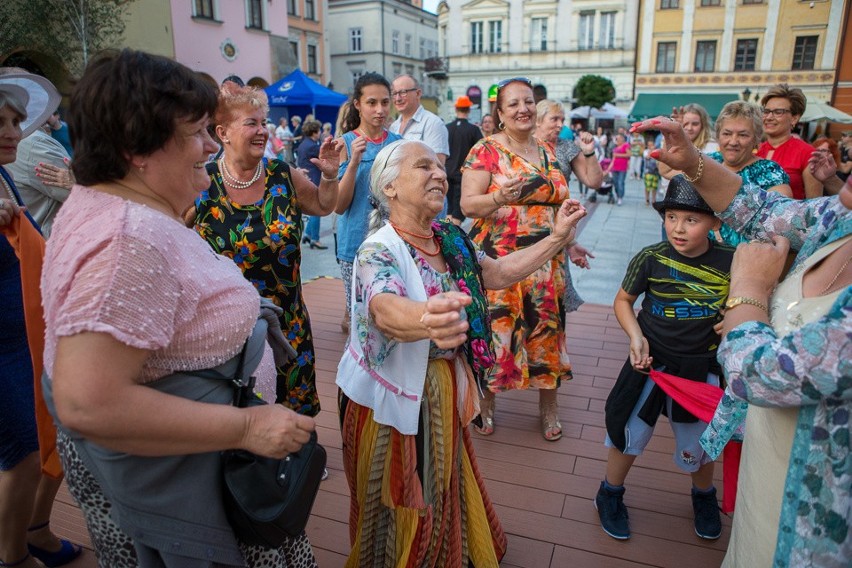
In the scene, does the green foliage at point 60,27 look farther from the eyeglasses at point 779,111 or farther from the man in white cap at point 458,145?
the eyeglasses at point 779,111

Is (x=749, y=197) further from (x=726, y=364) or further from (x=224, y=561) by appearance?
(x=224, y=561)

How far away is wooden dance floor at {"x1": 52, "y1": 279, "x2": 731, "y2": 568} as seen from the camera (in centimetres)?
238

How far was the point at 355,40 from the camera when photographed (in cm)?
4103

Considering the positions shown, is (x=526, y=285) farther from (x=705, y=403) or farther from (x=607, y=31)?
(x=607, y=31)

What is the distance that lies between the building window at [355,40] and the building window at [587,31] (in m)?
15.9

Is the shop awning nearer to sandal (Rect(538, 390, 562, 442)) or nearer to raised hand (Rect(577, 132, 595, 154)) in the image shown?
raised hand (Rect(577, 132, 595, 154))

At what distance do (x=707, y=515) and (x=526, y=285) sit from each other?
1.43 m

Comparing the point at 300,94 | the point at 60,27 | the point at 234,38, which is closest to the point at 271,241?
the point at 60,27

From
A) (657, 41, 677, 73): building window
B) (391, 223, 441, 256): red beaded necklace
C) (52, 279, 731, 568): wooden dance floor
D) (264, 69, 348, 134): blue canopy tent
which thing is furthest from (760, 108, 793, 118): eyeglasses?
(657, 41, 677, 73): building window

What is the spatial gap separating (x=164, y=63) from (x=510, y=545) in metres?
2.25

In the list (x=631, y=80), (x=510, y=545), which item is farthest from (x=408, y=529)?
(x=631, y=80)

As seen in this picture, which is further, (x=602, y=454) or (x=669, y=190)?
(x=602, y=454)

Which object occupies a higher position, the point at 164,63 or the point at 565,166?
the point at 164,63

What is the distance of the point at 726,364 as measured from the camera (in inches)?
47.4
